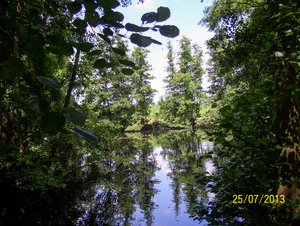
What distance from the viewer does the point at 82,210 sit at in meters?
5.29

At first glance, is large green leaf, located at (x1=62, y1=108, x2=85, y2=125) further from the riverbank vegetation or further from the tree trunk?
the tree trunk

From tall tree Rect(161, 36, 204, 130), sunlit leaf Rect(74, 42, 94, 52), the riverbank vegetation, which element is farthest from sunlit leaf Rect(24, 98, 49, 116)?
tall tree Rect(161, 36, 204, 130)

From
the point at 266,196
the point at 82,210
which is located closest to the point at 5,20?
the point at 266,196

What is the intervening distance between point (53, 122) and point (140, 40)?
0.46m

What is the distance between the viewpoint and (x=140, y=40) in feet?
2.50

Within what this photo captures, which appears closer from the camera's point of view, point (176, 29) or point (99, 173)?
point (176, 29)

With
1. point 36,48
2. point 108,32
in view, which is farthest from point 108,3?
point 36,48

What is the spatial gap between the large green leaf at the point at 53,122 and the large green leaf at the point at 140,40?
0.41 metres

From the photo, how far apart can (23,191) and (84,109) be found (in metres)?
3.56

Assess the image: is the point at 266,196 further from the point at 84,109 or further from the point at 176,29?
the point at 84,109

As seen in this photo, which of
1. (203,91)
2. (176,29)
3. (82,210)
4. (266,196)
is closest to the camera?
(176,29)

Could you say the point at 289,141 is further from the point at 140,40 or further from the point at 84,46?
the point at 84,46

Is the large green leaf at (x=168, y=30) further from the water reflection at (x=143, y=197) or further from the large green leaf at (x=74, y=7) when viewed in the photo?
the water reflection at (x=143, y=197)

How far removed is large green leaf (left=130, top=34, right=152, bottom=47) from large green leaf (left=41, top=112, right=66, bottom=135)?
16.3 inches
